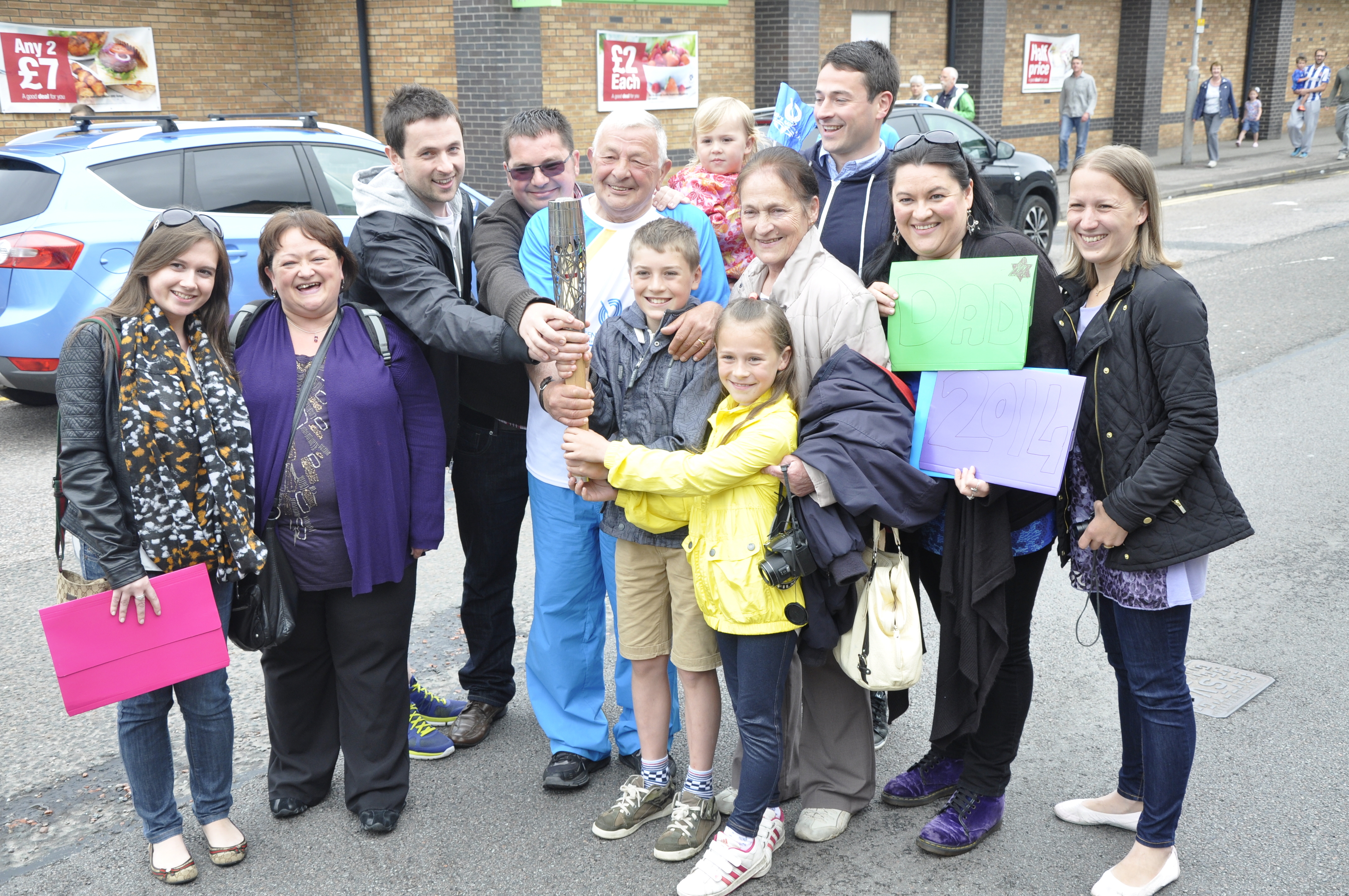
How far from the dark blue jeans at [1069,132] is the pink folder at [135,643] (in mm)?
20630

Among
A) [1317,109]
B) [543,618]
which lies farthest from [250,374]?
[1317,109]

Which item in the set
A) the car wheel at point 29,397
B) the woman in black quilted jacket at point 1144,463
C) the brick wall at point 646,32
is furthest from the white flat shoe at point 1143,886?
the brick wall at point 646,32

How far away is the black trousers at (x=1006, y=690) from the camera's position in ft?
9.87

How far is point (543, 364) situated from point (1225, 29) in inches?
1156

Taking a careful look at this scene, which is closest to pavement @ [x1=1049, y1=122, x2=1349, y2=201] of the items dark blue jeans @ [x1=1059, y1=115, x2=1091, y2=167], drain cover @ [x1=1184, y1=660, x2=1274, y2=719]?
dark blue jeans @ [x1=1059, y1=115, x2=1091, y2=167]

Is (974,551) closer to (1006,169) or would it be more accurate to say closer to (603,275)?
(603,275)

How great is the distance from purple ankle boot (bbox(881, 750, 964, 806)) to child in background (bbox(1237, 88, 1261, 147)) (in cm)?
2766

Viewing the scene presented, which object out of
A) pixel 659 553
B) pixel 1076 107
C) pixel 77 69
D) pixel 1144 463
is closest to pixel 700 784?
pixel 659 553

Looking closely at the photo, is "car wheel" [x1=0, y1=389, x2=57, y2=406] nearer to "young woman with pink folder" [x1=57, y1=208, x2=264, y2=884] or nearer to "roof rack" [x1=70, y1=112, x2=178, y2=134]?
"roof rack" [x1=70, y1=112, x2=178, y2=134]

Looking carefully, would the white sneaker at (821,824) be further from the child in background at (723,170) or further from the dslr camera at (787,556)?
the child in background at (723,170)

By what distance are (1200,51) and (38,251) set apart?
26.9 m

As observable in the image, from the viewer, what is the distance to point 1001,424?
2.79 meters

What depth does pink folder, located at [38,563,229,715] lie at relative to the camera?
2.79m

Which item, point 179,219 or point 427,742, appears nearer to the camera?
point 179,219
